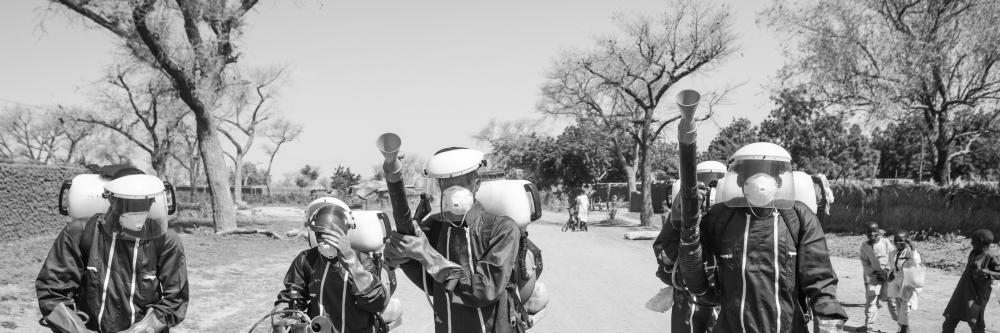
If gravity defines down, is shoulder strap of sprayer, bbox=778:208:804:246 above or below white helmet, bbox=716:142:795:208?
below

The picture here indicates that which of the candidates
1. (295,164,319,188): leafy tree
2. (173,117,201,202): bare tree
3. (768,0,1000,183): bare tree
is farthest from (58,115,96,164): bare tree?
(768,0,1000,183): bare tree

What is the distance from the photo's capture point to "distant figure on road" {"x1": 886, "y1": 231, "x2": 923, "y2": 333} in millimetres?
8414

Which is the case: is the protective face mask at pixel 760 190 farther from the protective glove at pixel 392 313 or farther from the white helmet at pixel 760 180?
the protective glove at pixel 392 313

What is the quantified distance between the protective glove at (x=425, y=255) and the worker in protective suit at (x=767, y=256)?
1182 millimetres

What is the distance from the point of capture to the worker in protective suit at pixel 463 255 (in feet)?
11.4

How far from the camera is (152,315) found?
411cm

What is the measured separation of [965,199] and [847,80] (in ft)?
17.2

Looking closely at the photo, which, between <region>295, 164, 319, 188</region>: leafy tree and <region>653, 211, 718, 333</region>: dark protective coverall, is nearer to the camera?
<region>653, 211, 718, 333</region>: dark protective coverall

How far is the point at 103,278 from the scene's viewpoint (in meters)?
4.06

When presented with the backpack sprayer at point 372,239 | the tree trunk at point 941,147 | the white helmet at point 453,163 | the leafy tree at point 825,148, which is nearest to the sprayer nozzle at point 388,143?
the white helmet at point 453,163

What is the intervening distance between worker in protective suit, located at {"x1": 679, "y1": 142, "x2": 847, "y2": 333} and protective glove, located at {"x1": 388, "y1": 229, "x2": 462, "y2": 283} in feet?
3.88

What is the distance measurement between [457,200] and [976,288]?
682 centimetres

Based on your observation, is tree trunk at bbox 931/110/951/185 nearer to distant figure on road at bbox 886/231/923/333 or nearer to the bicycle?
the bicycle

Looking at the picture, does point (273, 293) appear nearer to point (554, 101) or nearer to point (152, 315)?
point (152, 315)
